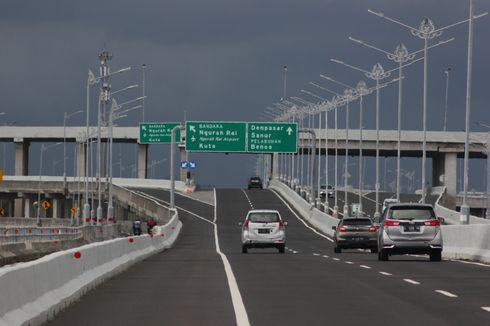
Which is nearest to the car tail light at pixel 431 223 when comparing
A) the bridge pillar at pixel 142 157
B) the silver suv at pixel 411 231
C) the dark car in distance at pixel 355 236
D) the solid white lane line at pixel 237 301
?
the silver suv at pixel 411 231

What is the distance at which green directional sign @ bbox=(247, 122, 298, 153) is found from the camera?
104m

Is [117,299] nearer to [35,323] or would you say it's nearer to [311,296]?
[311,296]

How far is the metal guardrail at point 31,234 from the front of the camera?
62.4m

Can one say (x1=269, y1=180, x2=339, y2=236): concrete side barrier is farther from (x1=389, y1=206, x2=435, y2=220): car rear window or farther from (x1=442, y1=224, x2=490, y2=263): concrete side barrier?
(x1=389, y1=206, x2=435, y2=220): car rear window

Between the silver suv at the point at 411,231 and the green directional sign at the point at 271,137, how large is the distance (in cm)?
6427

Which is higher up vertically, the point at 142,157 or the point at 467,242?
the point at 142,157

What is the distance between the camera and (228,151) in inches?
4117

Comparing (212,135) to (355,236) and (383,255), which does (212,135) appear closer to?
(355,236)

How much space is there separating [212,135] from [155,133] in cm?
2109

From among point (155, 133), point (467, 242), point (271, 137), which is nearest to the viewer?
point (467, 242)

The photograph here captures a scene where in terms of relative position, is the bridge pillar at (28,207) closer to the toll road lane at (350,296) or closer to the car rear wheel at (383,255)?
the car rear wheel at (383,255)

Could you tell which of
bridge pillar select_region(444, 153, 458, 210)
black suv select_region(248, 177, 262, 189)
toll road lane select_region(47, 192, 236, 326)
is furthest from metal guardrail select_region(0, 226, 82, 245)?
black suv select_region(248, 177, 262, 189)

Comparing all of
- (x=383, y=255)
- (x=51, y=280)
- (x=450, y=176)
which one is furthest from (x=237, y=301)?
(x=450, y=176)

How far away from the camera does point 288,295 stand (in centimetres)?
2200
